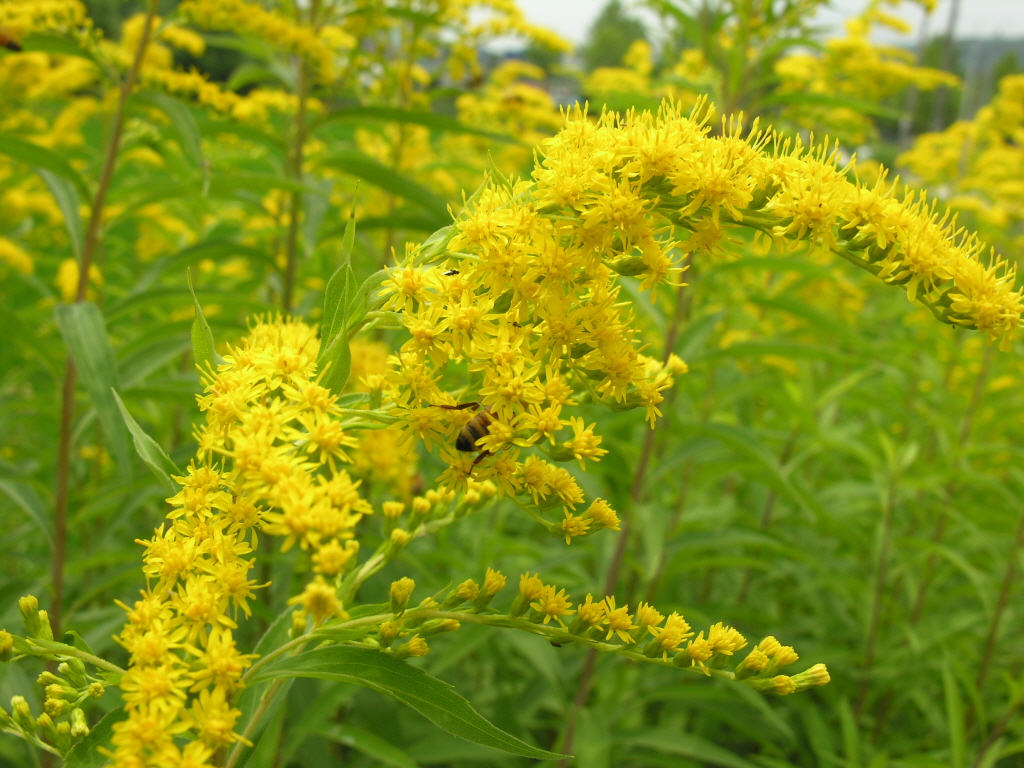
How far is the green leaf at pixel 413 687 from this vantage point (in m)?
1.31

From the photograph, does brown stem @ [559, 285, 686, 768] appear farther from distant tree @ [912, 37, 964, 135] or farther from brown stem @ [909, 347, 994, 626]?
distant tree @ [912, 37, 964, 135]

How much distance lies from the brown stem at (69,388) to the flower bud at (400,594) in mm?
1783

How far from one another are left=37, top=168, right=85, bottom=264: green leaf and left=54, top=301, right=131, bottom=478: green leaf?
424mm

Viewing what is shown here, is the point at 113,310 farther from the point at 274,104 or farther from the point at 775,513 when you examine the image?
the point at 775,513

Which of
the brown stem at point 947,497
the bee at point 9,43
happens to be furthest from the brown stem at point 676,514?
the bee at point 9,43

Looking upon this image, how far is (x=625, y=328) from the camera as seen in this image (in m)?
1.57

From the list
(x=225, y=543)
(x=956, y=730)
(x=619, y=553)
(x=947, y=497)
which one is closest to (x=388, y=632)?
(x=225, y=543)

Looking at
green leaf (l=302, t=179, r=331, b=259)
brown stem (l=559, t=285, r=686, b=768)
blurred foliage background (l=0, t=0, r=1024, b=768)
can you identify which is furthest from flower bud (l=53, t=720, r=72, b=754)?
green leaf (l=302, t=179, r=331, b=259)

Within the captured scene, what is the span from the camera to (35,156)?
96.0 inches

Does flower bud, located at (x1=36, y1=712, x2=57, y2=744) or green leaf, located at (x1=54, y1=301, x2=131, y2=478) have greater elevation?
green leaf, located at (x1=54, y1=301, x2=131, y2=478)

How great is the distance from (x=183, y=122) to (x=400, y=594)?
2.09m

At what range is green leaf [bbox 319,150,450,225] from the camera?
2.94 metres

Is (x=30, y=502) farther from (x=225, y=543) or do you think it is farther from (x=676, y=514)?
(x=676, y=514)

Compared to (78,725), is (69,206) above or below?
above
